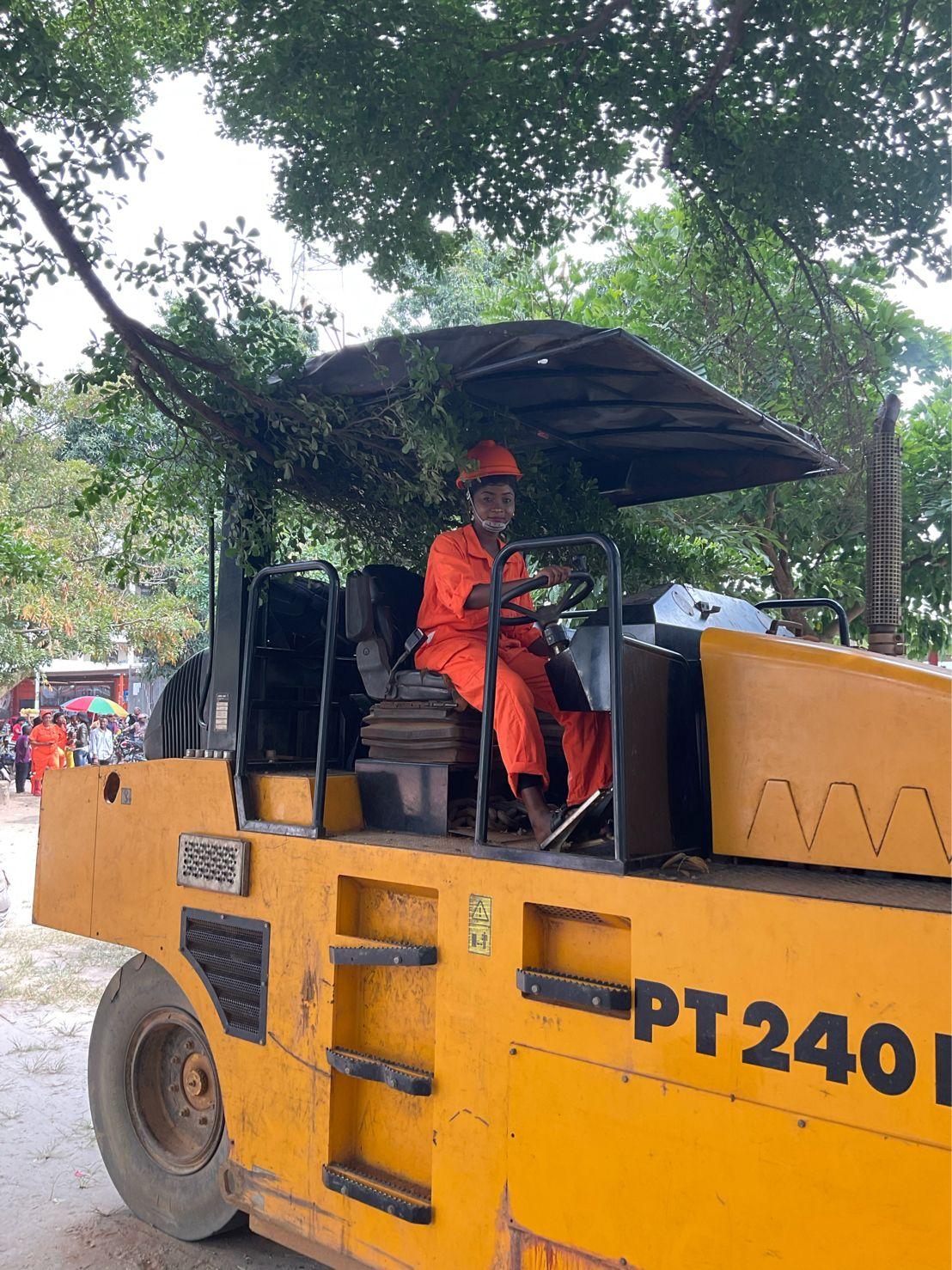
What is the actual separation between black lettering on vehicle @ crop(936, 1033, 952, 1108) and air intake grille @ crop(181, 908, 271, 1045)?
218 centimetres

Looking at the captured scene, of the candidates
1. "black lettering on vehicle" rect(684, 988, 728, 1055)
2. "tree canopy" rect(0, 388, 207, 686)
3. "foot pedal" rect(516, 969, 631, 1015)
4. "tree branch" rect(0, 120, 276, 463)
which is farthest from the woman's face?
"tree canopy" rect(0, 388, 207, 686)

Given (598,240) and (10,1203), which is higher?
(598,240)

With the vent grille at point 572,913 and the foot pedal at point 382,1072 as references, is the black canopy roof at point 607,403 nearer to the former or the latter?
the vent grille at point 572,913

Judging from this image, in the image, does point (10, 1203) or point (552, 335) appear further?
point (10, 1203)

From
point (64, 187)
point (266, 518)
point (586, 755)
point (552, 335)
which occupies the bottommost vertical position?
point (586, 755)

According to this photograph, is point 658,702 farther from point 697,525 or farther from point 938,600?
point 938,600

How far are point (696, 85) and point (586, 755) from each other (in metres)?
4.68

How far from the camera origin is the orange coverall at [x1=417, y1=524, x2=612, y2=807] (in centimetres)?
319

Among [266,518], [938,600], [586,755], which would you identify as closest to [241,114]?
[266,518]

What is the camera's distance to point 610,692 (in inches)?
110

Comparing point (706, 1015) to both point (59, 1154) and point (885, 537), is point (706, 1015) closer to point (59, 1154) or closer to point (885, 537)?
point (885, 537)

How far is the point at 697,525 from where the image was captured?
6.75 meters

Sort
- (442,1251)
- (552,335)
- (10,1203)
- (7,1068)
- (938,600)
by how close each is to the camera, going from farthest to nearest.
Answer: (938,600) → (7,1068) → (10,1203) → (552,335) → (442,1251)

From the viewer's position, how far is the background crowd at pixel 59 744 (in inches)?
707
